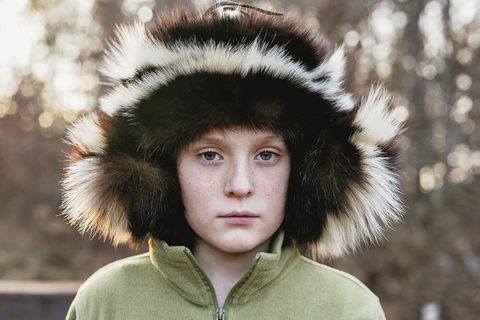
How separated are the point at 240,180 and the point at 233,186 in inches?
1.3

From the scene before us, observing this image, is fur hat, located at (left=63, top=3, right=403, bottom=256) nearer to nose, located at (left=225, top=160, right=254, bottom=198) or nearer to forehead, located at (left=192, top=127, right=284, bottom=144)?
forehead, located at (left=192, top=127, right=284, bottom=144)

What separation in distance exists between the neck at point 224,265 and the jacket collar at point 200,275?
108mm

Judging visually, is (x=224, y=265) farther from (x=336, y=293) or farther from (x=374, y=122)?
(x=374, y=122)

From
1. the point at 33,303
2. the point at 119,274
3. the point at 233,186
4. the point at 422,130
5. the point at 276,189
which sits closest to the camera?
the point at 233,186

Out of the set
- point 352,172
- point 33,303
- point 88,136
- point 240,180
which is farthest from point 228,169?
point 33,303

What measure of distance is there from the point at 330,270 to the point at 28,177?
6.26 m

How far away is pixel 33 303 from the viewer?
2658 millimetres

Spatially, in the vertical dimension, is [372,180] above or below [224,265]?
above

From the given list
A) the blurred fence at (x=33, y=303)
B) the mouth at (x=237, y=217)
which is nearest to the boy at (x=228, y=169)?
the mouth at (x=237, y=217)

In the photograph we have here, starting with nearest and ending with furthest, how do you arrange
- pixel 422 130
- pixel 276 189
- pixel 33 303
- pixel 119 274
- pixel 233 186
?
pixel 233 186, pixel 276 189, pixel 119 274, pixel 33 303, pixel 422 130

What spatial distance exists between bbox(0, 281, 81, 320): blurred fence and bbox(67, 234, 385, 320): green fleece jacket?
1.31m

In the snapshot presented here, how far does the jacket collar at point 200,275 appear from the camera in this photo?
1415 mm

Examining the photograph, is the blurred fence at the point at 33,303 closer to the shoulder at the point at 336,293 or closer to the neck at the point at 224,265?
the neck at the point at 224,265

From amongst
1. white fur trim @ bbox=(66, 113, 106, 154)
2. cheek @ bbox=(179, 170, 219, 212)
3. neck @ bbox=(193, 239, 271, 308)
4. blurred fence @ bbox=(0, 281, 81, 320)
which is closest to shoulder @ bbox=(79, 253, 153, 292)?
neck @ bbox=(193, 239, 271, 308)
